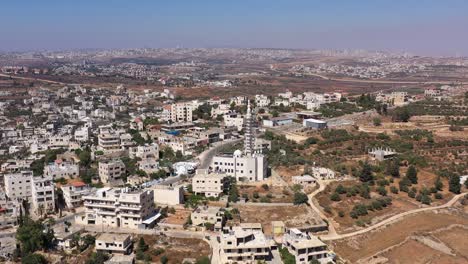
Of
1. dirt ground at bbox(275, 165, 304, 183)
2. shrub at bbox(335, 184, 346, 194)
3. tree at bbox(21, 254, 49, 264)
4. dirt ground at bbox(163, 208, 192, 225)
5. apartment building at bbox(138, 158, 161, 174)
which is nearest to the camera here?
tree at bbox(21, 254, 49, 264)

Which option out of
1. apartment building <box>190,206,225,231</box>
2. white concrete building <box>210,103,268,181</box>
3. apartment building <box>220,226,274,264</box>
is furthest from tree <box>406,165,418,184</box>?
apartment building <box>220,226,274,264</box>

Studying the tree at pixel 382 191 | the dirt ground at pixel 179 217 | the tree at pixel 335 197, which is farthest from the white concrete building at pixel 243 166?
the tree at pixel 382 191

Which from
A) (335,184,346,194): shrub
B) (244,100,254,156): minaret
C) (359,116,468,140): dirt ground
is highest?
(244,100,254,156): minaret

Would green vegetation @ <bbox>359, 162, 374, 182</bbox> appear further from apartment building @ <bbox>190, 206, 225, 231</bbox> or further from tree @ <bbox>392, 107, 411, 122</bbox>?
tree @ <bbox>392, 107, 411, 122</bbox>

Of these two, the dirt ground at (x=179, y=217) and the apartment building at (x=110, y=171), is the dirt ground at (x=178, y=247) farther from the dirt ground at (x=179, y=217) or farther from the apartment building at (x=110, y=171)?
the apartment building at (x=110, y=171)

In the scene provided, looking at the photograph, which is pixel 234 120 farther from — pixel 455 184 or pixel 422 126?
pixel 455 184

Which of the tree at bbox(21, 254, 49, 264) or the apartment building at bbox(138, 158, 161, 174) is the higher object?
the apartment building at bbox(138, 158, 161, 174)

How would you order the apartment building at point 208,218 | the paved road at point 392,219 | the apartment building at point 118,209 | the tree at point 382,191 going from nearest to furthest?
1. the apartment building at point 208,218
2. the apartment building at point 118,209
3. the paved road at point 392,219
4. the tree at point 382,191
